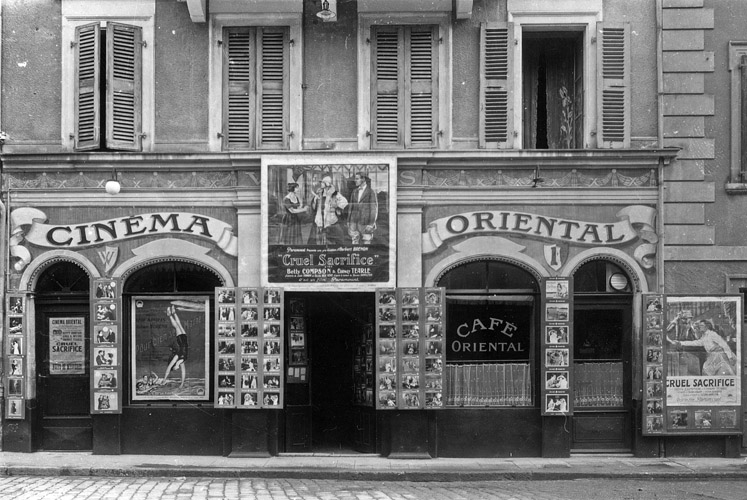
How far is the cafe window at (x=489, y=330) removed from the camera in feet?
51.4

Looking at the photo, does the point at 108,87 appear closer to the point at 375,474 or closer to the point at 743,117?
the point at 375,474

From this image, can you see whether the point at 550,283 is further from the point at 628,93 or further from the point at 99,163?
the point at 99,163

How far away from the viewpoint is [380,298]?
15.5m

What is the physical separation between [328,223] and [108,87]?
4032 millimetres

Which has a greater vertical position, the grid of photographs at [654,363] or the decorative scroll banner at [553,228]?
the decorative scroll banner at [553,228]

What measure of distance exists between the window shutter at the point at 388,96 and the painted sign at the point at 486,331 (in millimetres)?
2800

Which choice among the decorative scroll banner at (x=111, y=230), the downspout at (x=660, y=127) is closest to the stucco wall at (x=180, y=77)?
the decorative scroll banner at (x=111, y=230)

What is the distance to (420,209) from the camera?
15.6 metres

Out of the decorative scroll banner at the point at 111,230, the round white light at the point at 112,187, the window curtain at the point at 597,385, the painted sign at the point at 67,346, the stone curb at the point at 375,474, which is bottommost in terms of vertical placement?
the stone curb at the point at 375,474

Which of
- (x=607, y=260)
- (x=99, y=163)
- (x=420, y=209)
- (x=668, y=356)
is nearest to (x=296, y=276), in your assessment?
(x=420, y=209)

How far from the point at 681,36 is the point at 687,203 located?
2.61 metres

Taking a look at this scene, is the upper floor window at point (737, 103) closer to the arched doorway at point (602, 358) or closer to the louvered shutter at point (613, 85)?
the louvered shutter at point (613, 85)

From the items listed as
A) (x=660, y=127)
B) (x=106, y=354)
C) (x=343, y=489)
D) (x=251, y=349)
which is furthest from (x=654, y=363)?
(x=106, y=354)

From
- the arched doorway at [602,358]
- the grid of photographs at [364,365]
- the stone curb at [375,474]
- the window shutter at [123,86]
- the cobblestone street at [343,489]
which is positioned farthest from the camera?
the grid of photographs at [364,365]
